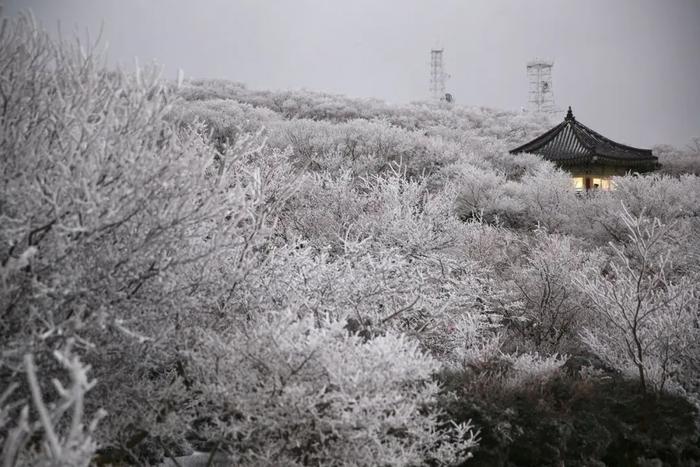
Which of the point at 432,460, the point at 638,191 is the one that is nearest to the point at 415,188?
the point at 432,460

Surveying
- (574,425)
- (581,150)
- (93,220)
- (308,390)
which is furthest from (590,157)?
(93,220)

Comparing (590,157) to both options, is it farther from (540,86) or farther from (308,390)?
(540,86)

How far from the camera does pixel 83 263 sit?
4086mm

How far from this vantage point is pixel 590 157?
893 inches

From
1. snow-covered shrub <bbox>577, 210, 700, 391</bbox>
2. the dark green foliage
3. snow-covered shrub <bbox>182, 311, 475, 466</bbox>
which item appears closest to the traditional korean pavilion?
snow-covered shrub <bbox>577, 210, 700, 391</bbox>

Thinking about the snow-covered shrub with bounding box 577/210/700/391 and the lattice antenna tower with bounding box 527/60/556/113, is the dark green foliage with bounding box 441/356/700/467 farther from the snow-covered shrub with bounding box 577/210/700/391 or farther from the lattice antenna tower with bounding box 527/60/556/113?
the lattice antenna tower with bounding box 527/60/556/113

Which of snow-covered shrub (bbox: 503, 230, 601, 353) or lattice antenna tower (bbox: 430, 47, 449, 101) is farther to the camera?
lattice antenna tower (bbox: 430, 47, 449, 101)

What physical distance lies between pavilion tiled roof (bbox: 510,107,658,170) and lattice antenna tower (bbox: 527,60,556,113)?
178 feet

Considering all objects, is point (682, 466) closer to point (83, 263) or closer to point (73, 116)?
point (83, 263)

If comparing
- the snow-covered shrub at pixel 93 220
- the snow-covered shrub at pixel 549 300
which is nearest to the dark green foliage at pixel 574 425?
the snow-covered shrub at pixel 549 300

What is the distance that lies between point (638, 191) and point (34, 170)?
17.3m

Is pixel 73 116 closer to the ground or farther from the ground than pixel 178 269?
farther from the ground

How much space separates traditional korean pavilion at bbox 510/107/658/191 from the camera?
23016 mm

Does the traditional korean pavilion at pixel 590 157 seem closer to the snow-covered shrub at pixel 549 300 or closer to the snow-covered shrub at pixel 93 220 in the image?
the snow-covered shrub at pixel 549 300
